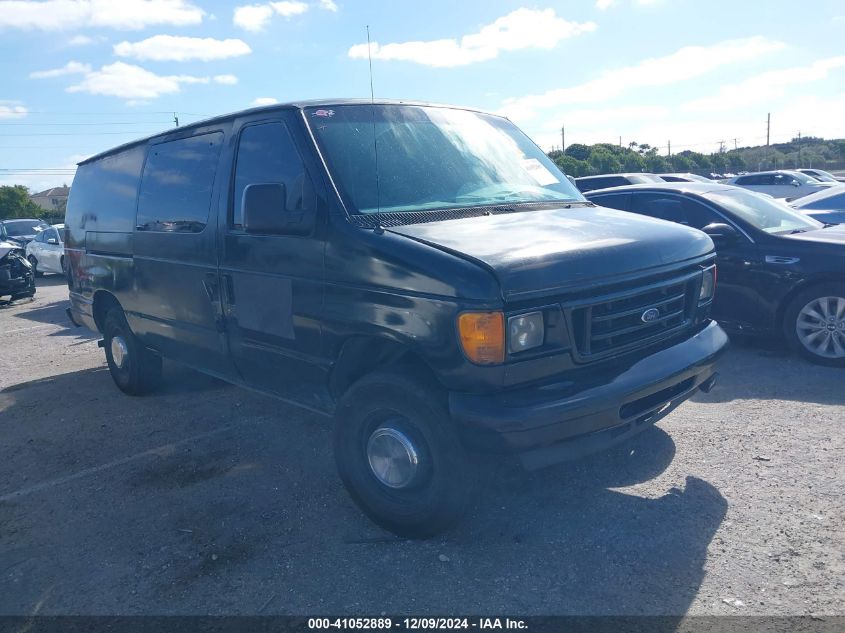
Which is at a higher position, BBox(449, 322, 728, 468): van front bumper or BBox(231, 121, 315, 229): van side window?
BBox(231, 121, 315, 229): van side window

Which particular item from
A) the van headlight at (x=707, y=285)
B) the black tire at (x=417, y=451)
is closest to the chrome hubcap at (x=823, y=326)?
the van headlight at (x=707, y=285)

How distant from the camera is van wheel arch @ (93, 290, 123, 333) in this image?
6.34 m

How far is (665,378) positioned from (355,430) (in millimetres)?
1592

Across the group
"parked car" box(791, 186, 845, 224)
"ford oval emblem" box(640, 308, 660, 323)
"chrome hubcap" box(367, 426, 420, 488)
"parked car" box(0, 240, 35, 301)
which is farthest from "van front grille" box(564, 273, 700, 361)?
"parked car" box(0, 240, 35, 301)

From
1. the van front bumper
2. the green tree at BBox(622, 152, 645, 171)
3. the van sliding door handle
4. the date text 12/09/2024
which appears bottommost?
the date text 12/09/2024

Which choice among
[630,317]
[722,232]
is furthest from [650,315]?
[722,232]

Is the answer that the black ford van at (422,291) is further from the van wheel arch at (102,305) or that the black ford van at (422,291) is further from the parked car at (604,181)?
the parked car at (604,181)

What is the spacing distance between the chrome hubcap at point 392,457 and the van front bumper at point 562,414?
387 mm

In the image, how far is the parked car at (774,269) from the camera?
5.91 m

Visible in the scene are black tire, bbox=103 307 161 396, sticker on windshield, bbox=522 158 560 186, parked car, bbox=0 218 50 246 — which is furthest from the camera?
parked car, bbox=0 218 50 246

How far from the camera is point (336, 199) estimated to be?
11.7 ft

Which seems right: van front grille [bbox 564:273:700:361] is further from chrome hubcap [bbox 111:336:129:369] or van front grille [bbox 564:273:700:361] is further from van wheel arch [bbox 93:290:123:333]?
van wheel arch [bbox 93:290:123:333]

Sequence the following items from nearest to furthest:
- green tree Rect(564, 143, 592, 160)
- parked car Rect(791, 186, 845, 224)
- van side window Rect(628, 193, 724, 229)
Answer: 1. van side window Rect(628, 193, 724, 229)
2. parked car Rect(791, 186, 845, 224)
3. green tree Rect(564, 143, 592, 160)

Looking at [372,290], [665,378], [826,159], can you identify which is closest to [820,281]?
[665,378]
